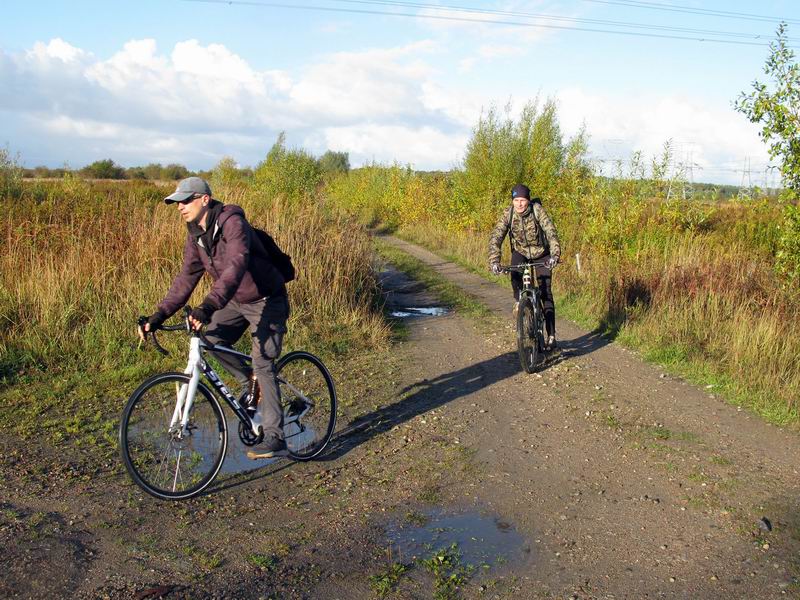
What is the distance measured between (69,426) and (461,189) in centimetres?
2041

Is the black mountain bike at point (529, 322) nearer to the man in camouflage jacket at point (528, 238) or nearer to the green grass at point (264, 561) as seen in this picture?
the man in camouflage jacket at point (528, 238)

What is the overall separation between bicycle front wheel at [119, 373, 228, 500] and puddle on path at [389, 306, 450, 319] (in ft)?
24.1

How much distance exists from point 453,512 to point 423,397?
286cm

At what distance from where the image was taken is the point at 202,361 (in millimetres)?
5184

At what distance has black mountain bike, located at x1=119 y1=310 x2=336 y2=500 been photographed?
5.00 m

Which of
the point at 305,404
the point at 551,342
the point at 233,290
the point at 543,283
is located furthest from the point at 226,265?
the point at 551,342

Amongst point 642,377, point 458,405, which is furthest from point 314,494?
point 642,377

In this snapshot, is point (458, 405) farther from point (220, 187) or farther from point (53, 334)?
point (220, 187)

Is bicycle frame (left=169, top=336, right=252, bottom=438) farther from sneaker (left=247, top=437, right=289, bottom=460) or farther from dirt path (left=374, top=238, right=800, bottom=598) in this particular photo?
dirt path (left=374, top=238, right=800, bottom=598)

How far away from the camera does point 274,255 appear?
18.3 feet

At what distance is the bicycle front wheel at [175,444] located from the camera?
5008mm

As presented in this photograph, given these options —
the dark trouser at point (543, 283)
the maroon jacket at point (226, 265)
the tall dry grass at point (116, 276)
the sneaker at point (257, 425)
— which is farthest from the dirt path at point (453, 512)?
the tall dry grass at point (116, 276)

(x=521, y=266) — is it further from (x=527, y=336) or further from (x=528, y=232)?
(x=527, y=336)

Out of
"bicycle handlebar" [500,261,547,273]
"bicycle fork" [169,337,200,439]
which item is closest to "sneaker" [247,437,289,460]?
"bicycle fork" [169,337,200,439]
